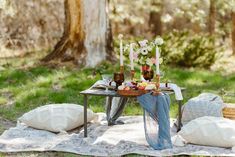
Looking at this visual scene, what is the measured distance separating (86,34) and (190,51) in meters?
1.92

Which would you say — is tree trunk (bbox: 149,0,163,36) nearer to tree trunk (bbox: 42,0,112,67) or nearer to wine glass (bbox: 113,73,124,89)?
tree trunk (bbox: 42,0,112,67)

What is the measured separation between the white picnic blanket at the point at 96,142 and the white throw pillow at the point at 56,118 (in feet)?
0.21

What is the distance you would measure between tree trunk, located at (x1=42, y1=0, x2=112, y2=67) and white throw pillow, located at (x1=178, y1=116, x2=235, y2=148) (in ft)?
13.2

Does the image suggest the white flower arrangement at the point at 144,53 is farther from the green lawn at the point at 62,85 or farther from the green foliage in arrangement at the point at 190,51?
the green foliage in arrangement at the point at 190,51

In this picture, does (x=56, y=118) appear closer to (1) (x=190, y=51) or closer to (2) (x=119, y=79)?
(2) (x=119, y=79)

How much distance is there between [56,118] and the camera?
4871 millimetres

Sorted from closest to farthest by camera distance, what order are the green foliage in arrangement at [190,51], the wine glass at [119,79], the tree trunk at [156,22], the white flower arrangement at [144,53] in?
the white flower arrangement at [144,53] → the wine glass at [119,79] → the green foliage in arrangement at [190,51] → the tree trunk at [156,22]

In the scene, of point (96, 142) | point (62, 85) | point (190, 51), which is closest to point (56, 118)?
point (96, 142)

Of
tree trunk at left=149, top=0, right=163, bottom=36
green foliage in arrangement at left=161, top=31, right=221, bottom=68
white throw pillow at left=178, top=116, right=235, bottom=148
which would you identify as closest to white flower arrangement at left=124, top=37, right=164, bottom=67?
white throw pillow at left=178, top=116, right=235, bottom=148

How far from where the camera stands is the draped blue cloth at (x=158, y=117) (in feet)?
14.0

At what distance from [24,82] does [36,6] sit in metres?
3.73

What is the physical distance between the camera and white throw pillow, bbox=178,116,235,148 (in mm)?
4191

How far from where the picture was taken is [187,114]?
5031 millimetres

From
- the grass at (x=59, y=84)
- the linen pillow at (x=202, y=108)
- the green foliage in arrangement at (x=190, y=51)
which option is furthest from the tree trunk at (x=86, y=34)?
the linen pillow at (x=202, y=108)
